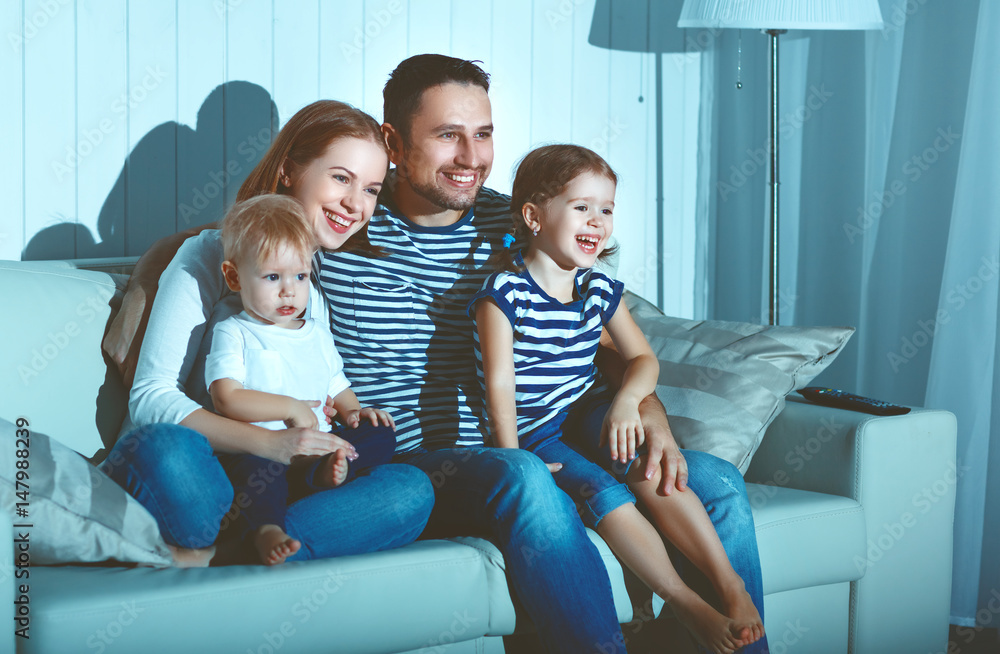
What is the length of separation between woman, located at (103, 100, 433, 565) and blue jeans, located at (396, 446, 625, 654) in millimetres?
76

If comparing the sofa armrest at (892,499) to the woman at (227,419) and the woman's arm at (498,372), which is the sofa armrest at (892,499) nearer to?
the woman's arm at (498,372)

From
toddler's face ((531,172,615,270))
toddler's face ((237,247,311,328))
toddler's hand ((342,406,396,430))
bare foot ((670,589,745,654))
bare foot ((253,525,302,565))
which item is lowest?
bare foot ((670,589,745,654))

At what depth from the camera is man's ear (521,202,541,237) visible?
1.60 m

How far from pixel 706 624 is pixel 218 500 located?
71 centimetres

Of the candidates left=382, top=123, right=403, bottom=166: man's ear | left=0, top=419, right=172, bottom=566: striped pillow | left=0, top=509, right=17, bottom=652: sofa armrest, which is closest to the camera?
left=0, top=509, right=17, bottom=652: sofa armrest

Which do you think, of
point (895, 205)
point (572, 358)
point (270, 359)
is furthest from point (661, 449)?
point (895, 205)

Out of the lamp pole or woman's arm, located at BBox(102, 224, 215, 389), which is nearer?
woman's arm, located at BBox(102, 224, 215, 389)

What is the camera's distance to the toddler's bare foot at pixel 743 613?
1.29 meters

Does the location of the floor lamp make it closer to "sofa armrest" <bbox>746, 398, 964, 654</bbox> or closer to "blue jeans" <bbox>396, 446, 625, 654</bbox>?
"sofa armrest" <bbox>746, 398, 964, 654</bbox>

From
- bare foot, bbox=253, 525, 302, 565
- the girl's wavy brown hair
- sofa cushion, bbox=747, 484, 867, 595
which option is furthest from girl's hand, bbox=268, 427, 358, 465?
sofa cushion, bbox=747, 484, 867, 595

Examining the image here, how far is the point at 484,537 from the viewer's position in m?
1.39

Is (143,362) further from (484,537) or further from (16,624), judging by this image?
(484,537)

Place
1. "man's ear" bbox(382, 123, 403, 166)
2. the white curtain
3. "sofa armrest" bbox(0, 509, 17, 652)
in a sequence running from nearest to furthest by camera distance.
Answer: "sofa armrest" bbox(0, 509, 17, 652), "man's ear" bbox(382, 123, 403, 166), the white curtain

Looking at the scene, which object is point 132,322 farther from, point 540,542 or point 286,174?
point 540,542
